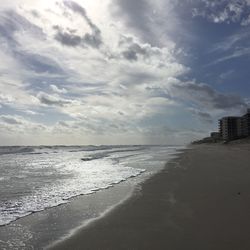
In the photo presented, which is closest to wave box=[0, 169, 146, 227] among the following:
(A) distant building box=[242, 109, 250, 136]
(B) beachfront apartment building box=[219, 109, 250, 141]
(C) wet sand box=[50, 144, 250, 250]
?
(C) wet sand box=[50, 144, 250, 250]

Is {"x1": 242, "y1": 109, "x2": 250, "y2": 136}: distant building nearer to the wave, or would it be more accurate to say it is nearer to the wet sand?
the wet sand

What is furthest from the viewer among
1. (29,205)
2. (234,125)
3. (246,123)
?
(234,125)

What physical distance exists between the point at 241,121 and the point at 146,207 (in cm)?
15635

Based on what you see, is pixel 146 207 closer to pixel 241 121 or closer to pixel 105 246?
pixel 105 246

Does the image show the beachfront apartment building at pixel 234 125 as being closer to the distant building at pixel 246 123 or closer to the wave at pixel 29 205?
the distant building at pixel 246 123

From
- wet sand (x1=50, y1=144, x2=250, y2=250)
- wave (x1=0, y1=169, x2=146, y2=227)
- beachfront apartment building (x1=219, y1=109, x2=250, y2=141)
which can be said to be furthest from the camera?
beachfront apartment building (x1=219, y1=109, x2=250, y2=141)

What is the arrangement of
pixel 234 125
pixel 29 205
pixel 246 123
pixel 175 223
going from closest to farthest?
1. pixel 175 223
2. pixel 29 205
3. pixel 246 123
4. pixel 234 125

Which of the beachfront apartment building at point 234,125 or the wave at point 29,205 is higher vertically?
the beachfront apartment building at point 234,125

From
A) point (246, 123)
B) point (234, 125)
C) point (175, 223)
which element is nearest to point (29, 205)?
point (175, 223)

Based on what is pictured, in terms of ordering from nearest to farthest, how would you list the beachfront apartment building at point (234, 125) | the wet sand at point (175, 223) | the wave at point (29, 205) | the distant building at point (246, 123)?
the wet sand at point (175, 223), the wave at point (29, 205), the distant building at point (246, 123), the beachfront apartment building at point (234, 125)

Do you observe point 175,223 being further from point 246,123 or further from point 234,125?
point 234,125

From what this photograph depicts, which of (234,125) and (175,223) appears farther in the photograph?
(234,125)

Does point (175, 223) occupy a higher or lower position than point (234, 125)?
lower

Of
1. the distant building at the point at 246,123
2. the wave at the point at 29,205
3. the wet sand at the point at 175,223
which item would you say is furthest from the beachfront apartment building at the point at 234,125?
the wave at the point at 29,205
